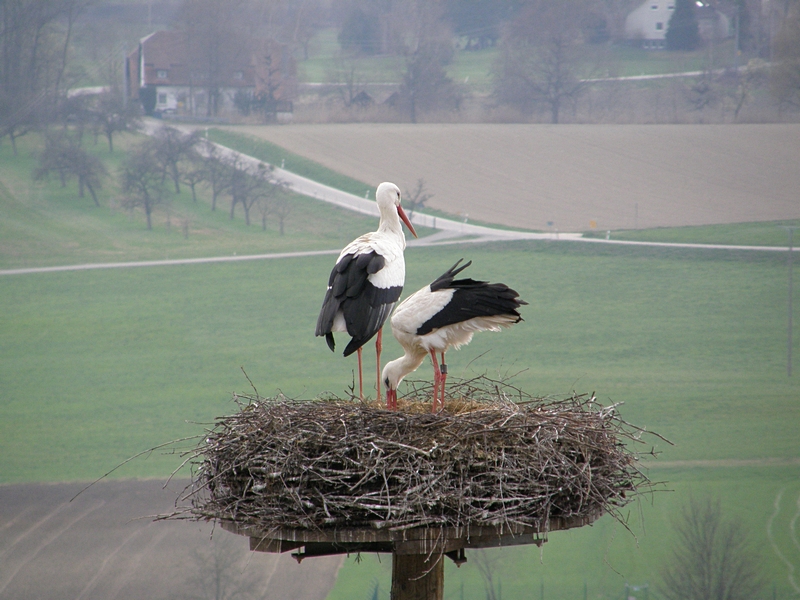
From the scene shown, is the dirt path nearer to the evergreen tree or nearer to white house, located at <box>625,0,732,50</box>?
the evergreen tree

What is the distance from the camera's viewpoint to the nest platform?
122 inches

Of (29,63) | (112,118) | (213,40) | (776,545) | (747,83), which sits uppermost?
(213,40)

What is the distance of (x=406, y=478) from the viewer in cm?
320

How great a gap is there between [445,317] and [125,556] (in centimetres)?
1604

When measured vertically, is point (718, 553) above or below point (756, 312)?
below

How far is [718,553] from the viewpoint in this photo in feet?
59.0

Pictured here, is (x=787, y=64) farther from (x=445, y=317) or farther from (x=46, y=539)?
(x=445, y=317)

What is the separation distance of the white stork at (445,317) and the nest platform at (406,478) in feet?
1.48

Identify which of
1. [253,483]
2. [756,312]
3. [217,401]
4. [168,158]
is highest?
[168,158]

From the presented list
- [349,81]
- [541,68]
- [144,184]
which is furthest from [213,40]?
[541,68]

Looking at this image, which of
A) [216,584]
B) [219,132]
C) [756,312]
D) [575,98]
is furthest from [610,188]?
[216,584]

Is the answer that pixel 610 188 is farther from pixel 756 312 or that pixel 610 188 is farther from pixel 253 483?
pixel 253 483

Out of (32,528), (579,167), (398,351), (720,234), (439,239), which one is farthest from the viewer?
(579,167)

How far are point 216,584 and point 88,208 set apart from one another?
21.1 m
